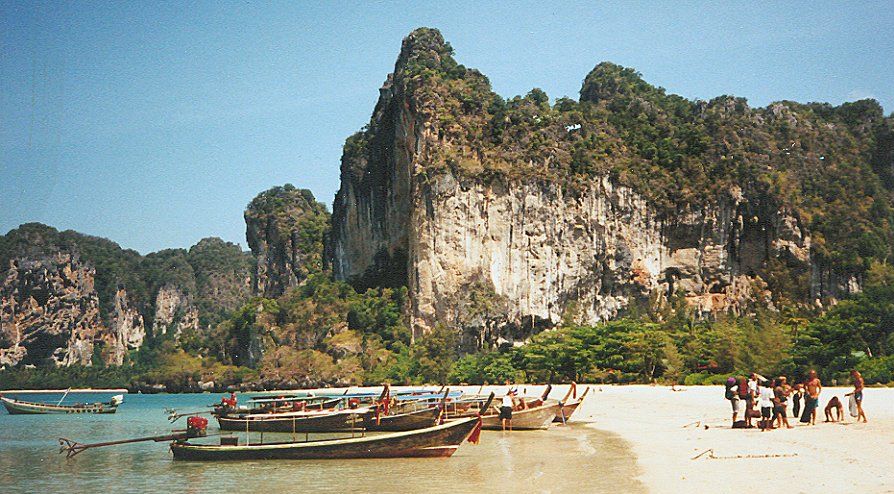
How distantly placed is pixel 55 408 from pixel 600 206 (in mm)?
49122

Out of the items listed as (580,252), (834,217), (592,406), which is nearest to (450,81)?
(580,252)

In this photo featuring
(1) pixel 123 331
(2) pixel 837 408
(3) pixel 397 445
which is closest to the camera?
(2) pixel 837 408

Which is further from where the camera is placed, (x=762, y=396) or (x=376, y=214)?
(x=376, y=214)

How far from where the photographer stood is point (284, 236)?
120 metres

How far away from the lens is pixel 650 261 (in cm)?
8081

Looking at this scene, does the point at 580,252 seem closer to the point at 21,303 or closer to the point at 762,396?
the point at 762,396

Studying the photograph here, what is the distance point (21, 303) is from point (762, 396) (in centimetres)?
13365

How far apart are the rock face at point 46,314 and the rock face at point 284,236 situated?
32120mm

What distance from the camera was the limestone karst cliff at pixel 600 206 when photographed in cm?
7481

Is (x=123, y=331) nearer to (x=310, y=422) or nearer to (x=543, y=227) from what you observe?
(x=543, y=227)

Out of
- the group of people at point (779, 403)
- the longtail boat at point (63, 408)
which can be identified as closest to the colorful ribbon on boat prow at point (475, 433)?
the group of people at point (779, 403)

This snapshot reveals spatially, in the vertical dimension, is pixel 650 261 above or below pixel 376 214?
below

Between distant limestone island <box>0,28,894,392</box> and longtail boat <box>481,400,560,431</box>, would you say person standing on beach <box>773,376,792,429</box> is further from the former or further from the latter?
distant limestone island <box>0,28,894,392</box>

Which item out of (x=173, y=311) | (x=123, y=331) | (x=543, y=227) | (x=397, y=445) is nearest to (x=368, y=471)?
(x=397, y=445)
